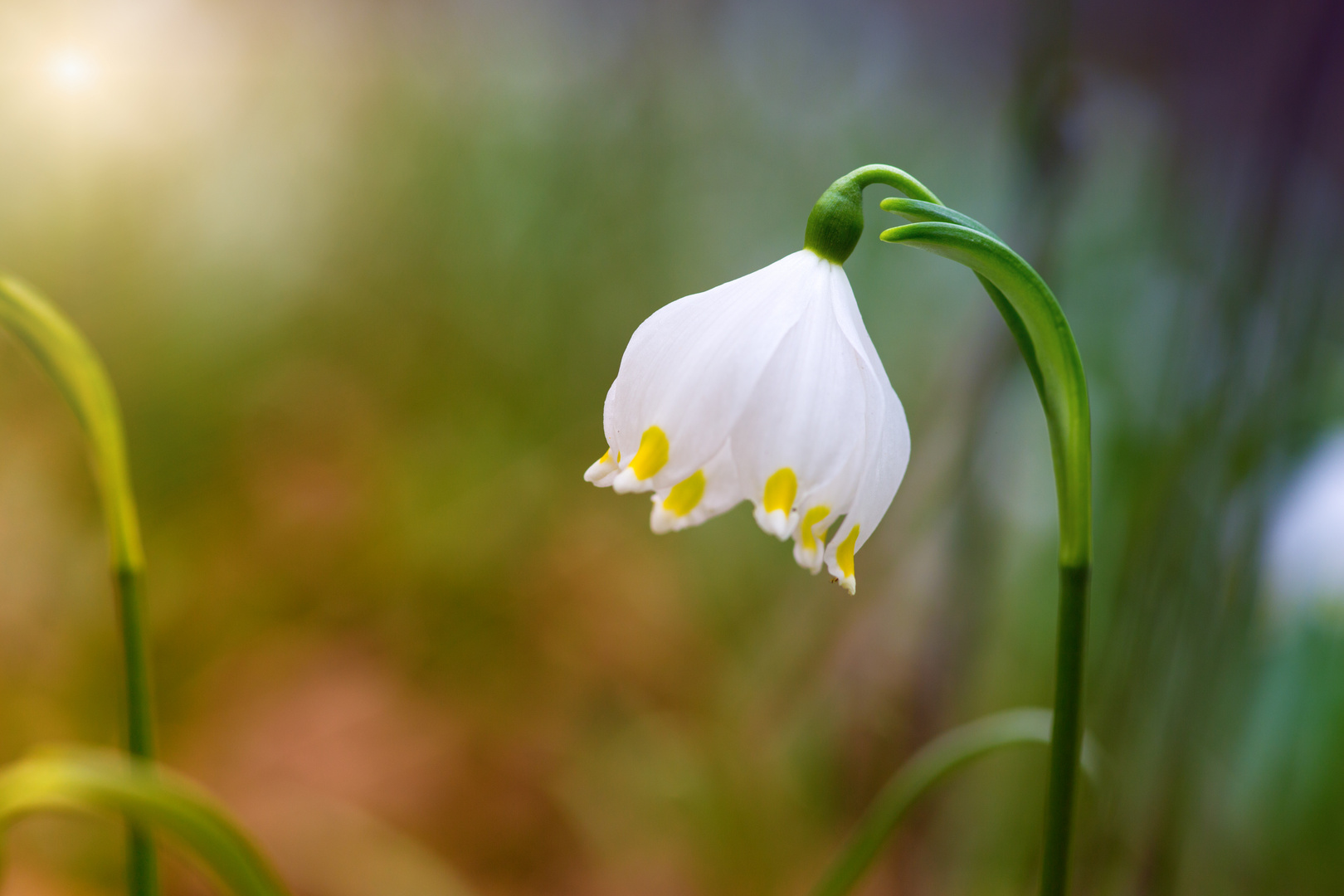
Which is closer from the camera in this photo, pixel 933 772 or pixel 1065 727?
pixel 1065 727

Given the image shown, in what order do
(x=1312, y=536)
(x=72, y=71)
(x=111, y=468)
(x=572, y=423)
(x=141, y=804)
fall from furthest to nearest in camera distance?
1. (x=572, y=423)
2. (x=72, y=71)
3. (x=1312, y=536)
4. (x=111, y=468)
5. (x=141, y=804)

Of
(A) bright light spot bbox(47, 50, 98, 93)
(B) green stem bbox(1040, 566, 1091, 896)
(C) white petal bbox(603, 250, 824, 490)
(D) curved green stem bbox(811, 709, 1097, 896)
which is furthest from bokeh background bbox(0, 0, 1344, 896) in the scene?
(C) white petal bbox(603, 250, 824, 490)

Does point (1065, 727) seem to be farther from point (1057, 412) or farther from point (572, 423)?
point (572, 423)

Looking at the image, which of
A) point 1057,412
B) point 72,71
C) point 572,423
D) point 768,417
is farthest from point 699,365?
point 72,71

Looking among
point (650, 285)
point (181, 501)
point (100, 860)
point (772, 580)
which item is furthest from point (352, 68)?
point (100, 860)

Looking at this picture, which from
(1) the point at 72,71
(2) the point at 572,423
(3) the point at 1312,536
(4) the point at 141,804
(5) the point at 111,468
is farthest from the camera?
(2) the point at 572,423
